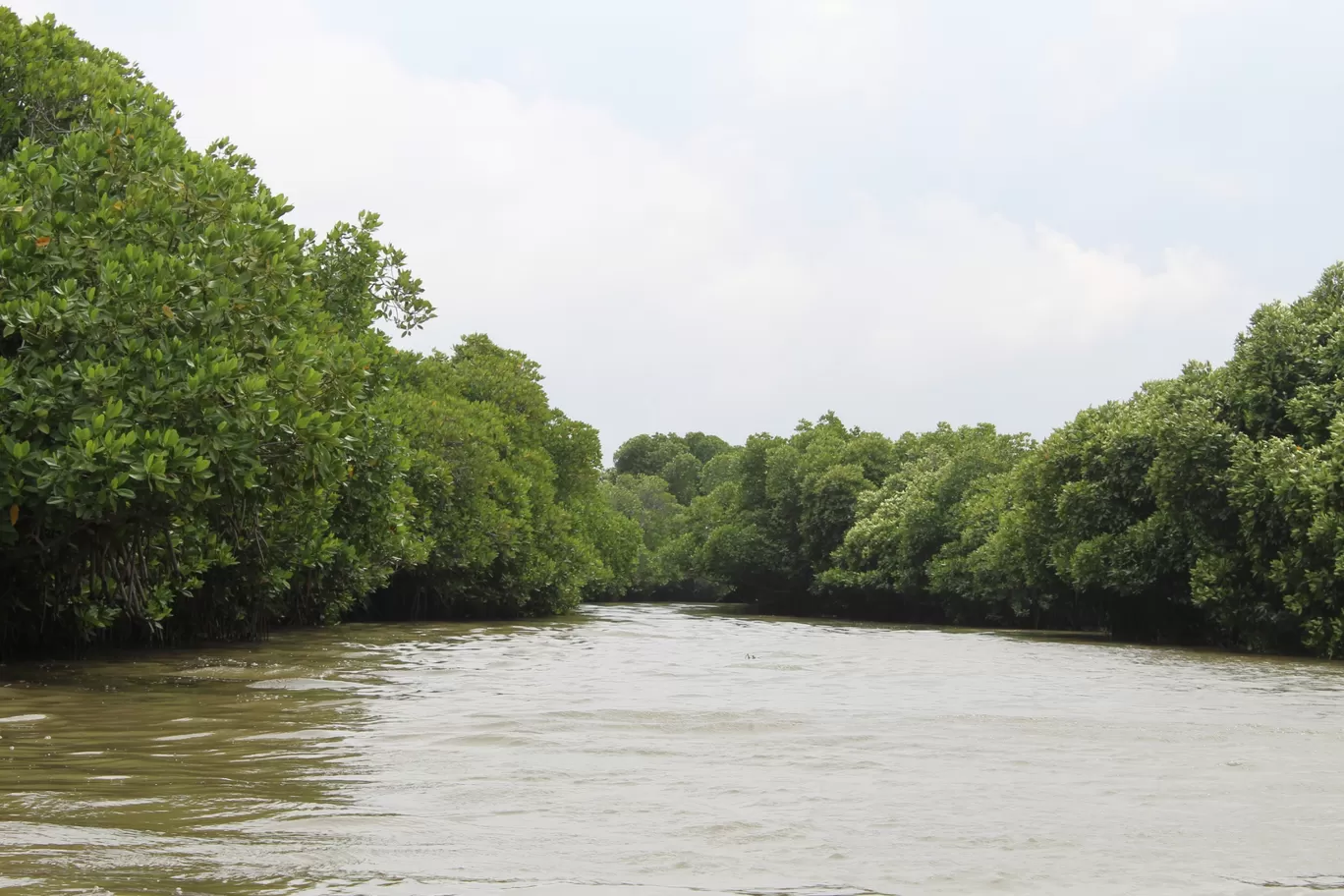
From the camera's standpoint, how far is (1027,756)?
9.35m

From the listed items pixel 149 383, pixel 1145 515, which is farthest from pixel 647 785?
pixel 1145 515

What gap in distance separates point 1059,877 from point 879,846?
2.93ft

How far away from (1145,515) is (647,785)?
89.6 feet

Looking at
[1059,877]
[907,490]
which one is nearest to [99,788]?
[1059,877]

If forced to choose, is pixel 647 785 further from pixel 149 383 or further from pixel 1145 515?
pixel 1145 515

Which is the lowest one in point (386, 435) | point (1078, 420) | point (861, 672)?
point (861, 672)

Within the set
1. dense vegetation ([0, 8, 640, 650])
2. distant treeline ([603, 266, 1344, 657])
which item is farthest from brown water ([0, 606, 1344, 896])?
distant treeline ([603, 266, 1344, 657])

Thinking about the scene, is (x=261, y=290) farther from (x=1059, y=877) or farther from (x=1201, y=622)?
(x=1201, y=622)

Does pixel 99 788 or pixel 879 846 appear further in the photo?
pixel 99 788

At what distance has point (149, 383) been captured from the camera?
42.8ft

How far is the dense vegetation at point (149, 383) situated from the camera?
12617 millimetres

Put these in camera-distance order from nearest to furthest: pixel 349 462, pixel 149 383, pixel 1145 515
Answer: pixel 149 383, pixel 349 462, pixel 1145 515

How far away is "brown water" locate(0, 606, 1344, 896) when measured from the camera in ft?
17.9

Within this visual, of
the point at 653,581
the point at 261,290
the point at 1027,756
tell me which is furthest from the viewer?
the point at 653,581
